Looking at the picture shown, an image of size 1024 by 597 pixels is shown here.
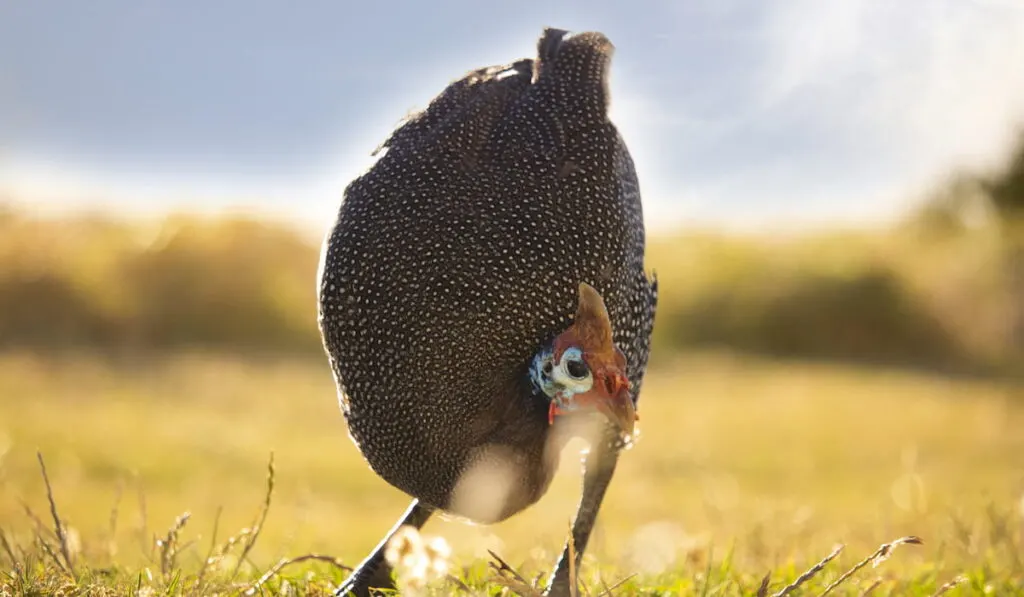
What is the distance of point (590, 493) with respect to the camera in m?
3.39

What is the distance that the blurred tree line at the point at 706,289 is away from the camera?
1588 centimetres

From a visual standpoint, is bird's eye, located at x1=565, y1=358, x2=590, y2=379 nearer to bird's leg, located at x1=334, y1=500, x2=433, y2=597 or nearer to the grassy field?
the grassy field

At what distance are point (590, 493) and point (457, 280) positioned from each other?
95 cm

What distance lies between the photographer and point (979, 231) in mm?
21031

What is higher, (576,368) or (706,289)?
(576,368)

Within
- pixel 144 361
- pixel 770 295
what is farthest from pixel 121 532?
pixel 770 295

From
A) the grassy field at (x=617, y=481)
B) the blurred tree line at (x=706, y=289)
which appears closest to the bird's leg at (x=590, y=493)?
the grassy field at (x=617, y=481)

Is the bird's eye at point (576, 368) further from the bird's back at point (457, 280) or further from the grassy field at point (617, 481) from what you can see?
the grassy field at point (617, 481)

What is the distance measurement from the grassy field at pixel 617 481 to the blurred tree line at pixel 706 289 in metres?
1.46

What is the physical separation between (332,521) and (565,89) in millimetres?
5022

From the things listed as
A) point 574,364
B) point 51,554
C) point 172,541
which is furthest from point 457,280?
point 51,554

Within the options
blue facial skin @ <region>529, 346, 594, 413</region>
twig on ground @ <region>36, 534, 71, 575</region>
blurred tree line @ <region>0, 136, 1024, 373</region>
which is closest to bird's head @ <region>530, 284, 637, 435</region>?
blue facial skin @ <region>529, 346, 594, 413</region>

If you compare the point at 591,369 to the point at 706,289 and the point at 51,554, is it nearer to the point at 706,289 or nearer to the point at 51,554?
the point at 51,554

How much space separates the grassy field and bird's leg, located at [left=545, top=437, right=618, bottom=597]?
0.13 meters
